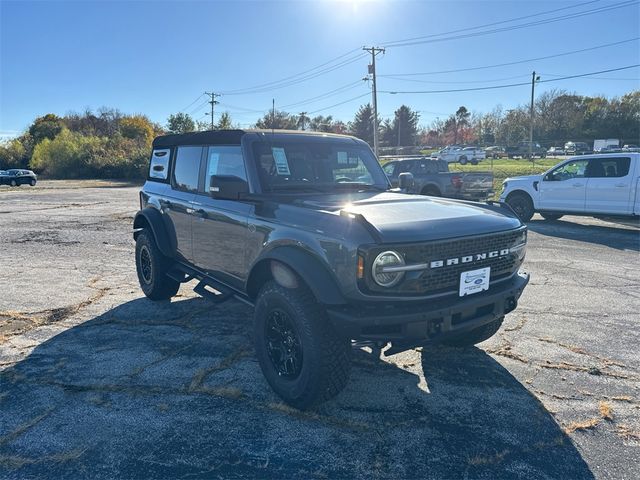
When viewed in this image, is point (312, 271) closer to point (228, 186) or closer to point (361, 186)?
point (228, 186)

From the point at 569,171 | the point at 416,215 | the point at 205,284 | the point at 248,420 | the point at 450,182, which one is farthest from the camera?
the point at 450,182

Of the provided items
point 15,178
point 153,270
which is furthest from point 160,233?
point 15,178

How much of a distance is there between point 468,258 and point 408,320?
26.8 inches

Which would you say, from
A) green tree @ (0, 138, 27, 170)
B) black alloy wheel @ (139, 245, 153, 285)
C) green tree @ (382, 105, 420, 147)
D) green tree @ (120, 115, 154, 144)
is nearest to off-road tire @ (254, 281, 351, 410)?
black alloy wheel @ (139, 245, 153, 285)

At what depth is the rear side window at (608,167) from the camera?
426 inches

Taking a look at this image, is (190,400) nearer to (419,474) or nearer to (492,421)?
(419,474)

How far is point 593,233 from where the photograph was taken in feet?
35.6

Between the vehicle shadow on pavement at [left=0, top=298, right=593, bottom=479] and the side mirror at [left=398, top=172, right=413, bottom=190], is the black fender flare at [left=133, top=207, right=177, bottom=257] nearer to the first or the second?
the vehicle shadow on pavement at [left=0, top=298, right=593, bottom=479]

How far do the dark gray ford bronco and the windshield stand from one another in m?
0.01

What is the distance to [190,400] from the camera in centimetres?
331

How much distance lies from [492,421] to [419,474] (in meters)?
0.80

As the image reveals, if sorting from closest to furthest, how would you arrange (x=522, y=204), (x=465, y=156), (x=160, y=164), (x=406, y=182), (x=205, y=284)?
(x=205, y=284), (x=406, y=182), (x=160, y=164), (x=522, y=204), (x=465, y=156)

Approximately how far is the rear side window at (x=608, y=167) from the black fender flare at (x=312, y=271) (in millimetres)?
10768

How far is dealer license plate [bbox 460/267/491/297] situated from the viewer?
3.04 m
